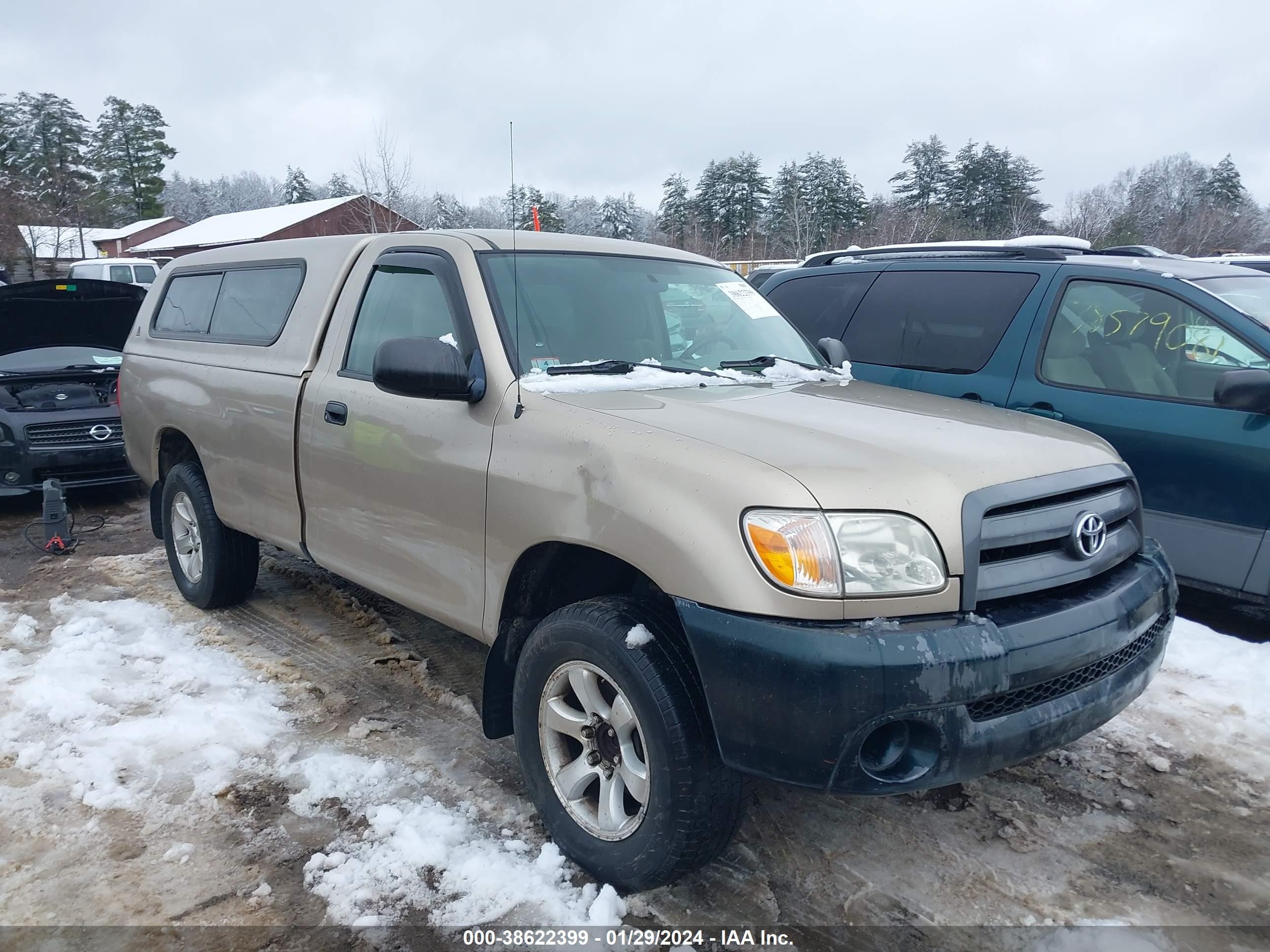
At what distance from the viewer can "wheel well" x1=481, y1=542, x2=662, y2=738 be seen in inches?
111

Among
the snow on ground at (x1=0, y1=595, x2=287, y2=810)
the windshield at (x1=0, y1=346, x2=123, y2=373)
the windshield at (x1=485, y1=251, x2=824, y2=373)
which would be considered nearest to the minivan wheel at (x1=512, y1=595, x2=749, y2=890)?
the windshield at (x1=485, y1=251, x2=824, y2=373)

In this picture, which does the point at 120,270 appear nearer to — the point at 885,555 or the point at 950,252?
the point at 950,252

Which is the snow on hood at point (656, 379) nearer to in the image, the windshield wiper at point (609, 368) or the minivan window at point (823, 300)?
the windshield wiper at point (609, 368)

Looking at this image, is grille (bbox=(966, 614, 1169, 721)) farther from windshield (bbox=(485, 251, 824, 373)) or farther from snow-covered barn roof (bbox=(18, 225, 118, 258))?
snow-covered barn roof (bbox=(18, 225, 118, 258))

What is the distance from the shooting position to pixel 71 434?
7.05 m

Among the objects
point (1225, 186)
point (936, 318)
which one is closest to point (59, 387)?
point (936, 318)

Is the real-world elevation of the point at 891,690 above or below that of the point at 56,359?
below

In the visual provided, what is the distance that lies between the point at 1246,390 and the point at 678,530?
3138mm

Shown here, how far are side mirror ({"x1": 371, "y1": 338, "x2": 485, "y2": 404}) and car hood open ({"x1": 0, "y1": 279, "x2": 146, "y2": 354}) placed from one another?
530 centimetres

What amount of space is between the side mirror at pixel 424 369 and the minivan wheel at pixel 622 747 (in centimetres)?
82

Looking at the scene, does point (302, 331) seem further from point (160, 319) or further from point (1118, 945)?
point (1118, 945)

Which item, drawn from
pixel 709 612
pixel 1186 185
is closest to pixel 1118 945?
pixel 709 612

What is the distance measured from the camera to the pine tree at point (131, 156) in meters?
63.6

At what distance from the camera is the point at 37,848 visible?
2.88m
